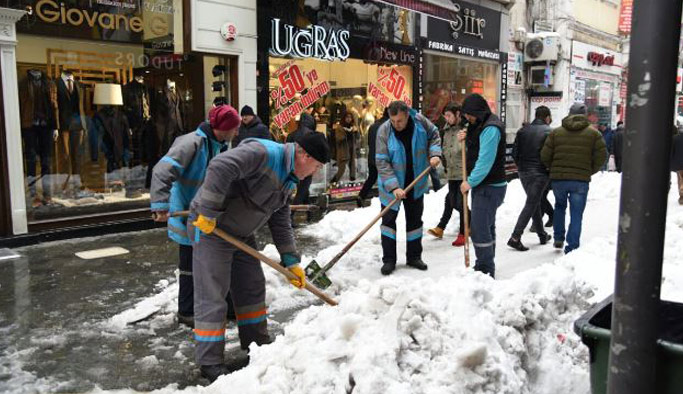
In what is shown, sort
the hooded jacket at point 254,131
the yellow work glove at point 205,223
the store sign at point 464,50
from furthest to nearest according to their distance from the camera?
the store sign at point 464,50, the hooded jacket at point 254,131, the yellow work glove at point 205,223

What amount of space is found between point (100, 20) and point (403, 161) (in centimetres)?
566

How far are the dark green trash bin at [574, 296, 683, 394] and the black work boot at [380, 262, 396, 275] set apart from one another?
13.3ft

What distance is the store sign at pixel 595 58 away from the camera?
2214 centimetres

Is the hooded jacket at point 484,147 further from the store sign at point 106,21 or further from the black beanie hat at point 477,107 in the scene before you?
the store sign at point 106,21

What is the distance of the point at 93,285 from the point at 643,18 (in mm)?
6026

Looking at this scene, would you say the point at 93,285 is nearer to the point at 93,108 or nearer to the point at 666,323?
the point at 93,108

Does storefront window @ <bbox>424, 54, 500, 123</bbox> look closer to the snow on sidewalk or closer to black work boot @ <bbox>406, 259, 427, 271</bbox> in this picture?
black work boot @ <bbox>406, 259, 427, 271</bbox>

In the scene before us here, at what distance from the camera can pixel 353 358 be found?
11.2ft

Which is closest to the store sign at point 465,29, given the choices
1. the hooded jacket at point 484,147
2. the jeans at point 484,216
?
the hooded jacket at point 484,147

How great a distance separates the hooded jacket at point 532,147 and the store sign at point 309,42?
4.99 metres

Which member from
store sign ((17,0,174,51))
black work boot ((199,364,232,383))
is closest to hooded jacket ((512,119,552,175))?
black work boot ((199,364,232,383))

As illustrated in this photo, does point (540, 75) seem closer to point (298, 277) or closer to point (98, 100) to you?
point (98, 100)

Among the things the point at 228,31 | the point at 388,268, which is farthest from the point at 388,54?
the point at 388,268

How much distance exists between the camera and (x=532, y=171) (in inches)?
324
